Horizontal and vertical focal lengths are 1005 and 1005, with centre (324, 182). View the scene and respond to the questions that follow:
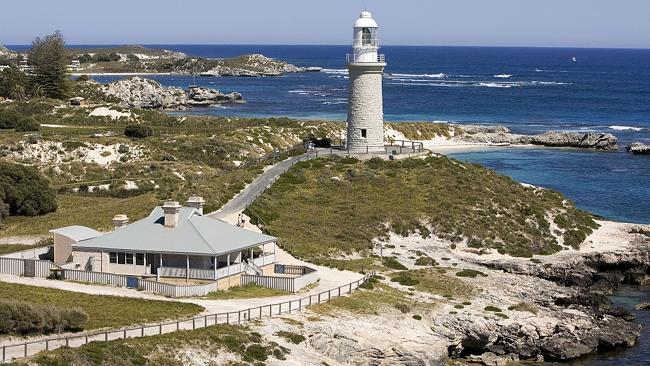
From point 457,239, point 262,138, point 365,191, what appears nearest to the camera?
point 457,239

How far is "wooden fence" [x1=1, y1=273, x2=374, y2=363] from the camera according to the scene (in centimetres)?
2839

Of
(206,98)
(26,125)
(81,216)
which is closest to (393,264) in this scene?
(81,216)

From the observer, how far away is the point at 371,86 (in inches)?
2491

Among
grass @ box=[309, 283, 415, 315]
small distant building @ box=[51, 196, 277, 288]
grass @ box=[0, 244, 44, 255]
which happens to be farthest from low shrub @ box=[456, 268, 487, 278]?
grass @ box=[0, 244, 44, 255]

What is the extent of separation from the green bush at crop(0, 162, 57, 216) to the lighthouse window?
21.0 metres

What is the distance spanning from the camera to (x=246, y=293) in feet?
125

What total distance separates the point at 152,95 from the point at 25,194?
94187 millimetres

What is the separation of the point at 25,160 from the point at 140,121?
27018mm

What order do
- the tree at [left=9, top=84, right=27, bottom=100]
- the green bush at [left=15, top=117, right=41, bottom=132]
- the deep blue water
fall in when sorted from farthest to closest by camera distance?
the tree at [left=9, top=84, right=27, bottom=100], the green bush at [left=15, top=117, right=41, bottom=132], the deep blue water

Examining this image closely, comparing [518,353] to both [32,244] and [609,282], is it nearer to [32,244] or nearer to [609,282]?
[609,282]

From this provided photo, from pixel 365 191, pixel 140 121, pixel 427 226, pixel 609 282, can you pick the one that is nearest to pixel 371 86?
pixel 365 191

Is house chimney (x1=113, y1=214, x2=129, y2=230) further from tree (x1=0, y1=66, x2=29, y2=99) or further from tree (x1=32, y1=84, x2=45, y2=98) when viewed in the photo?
tree (x1=0, y1=66, x2=29, y2=99)

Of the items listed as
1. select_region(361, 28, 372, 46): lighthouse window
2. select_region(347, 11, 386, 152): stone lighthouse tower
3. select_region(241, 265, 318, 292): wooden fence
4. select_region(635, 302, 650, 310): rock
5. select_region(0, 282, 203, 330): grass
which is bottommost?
select_region(635, 302, 650, 310): rock

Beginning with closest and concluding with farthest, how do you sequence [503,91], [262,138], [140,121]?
[262,138] < [140,121] < [503,91]
